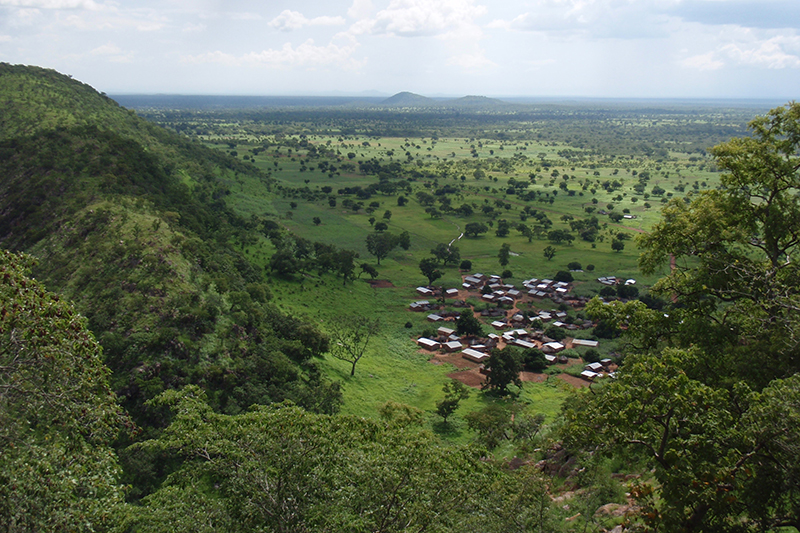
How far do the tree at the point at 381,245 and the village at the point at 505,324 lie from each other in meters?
15.7

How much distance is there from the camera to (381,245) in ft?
284

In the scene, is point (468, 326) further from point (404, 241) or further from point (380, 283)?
point (404, 241)

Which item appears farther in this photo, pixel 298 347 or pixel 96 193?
pixel 96 193

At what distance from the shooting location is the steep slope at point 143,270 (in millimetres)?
34438

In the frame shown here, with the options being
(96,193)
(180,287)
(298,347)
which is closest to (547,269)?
(298,347)

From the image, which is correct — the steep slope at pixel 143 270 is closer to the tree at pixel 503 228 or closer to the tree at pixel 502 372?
the tree at pixel 502 372

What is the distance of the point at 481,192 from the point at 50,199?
4569 inches

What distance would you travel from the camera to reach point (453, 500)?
48.1ft

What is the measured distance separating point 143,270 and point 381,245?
4930 centimetres

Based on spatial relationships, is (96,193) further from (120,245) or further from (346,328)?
(346,328)

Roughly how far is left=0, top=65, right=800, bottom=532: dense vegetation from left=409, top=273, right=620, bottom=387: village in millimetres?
1135

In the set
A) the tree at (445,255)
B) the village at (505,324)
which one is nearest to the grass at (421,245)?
the village at (505,324)

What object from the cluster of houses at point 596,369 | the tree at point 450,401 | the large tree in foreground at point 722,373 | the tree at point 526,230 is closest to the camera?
the large tree in foreground at point 722,373

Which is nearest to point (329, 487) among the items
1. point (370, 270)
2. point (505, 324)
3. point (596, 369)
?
point (596, 369)
